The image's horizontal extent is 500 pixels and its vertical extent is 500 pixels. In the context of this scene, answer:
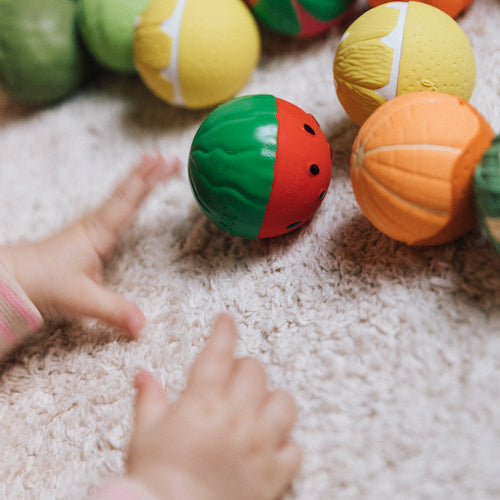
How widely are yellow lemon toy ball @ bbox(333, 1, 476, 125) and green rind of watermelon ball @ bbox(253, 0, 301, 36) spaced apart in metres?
0.20

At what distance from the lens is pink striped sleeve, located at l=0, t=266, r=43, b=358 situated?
2.22 ft

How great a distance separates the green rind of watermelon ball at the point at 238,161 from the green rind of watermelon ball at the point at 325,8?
256mm

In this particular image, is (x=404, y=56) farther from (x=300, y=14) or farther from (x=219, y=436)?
(x=219, y=436)

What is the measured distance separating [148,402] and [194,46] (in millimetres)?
563

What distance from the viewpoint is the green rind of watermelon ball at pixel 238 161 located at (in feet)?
2.04

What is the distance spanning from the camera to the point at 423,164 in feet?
1.79

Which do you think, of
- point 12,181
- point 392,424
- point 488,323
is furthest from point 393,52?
point 12,181

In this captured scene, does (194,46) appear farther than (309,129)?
Yes

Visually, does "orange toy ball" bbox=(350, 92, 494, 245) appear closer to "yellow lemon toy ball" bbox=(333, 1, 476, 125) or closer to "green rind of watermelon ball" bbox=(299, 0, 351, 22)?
"yellow lemon toy ball" bbox=(333, 1, 476, 125)

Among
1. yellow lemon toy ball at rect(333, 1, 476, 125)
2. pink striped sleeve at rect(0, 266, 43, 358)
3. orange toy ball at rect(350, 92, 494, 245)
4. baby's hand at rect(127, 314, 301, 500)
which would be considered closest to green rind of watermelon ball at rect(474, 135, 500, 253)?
orange toy ball at rect(350, 92, 494, 245)

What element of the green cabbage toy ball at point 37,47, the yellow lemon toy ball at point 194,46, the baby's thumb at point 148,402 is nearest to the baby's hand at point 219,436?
the baby's thumb at point 148,402

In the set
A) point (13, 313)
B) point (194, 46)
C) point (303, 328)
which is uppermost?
point (194, 46)

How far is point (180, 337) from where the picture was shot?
27.3 inches

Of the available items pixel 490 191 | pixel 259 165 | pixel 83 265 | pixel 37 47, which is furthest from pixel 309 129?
pixel 37 47
